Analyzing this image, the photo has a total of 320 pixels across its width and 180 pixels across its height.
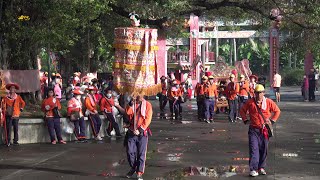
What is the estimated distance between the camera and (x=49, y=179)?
11.1 metres

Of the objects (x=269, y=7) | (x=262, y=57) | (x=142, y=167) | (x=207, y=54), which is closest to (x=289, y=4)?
(x=269, y=7)

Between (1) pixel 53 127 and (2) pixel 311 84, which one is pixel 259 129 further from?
(2) pixel 311 84

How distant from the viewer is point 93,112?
17.2 m

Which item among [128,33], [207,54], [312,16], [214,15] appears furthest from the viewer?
[207,54]

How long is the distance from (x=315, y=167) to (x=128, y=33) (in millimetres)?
4313

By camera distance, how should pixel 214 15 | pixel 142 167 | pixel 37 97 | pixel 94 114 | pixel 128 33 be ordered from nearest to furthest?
pixel 142 167 < pixel 128 33 < pixel 94 114 < pixel 37 97 < pixel 214 15

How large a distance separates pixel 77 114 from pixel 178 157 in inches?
156

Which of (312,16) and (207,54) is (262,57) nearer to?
(207,54)

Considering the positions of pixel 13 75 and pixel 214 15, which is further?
pixel 214 15

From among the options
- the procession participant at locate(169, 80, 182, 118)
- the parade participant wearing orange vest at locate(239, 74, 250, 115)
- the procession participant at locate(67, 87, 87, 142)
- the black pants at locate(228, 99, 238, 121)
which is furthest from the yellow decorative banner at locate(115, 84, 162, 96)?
the procession participant at locate(169, 80, 182, 118)

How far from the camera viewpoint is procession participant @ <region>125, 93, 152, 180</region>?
11.1m

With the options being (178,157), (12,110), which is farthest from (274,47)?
(178,157)

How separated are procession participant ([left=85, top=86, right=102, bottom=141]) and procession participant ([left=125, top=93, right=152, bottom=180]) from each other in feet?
19.2

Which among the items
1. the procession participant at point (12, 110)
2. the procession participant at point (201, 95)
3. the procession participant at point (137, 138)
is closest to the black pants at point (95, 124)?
the procession participant at point (12, 110)
